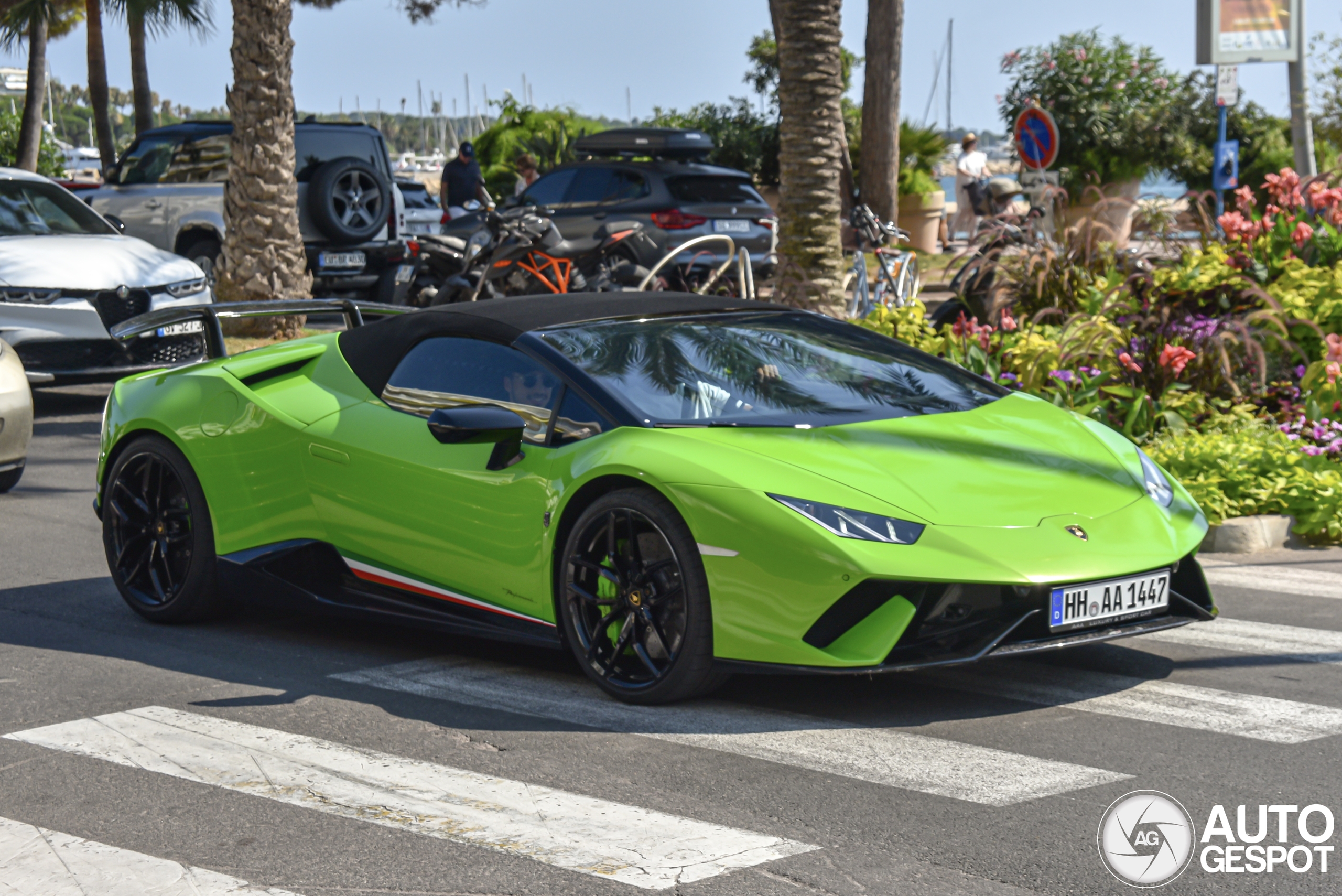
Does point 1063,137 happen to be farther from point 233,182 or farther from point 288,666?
point 288,666

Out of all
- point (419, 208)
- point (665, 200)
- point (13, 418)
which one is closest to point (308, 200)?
point (665, 200)

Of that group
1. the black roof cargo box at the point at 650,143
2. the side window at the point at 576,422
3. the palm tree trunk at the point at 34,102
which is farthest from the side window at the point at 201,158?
the palm tree trunk at the point at 34,102

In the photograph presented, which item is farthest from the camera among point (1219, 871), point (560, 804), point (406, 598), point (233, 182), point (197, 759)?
point (233, 182)

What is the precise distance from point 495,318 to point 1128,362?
4.53 m

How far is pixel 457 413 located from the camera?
17.5 ft

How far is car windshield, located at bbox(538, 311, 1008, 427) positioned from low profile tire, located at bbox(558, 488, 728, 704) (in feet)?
1.35

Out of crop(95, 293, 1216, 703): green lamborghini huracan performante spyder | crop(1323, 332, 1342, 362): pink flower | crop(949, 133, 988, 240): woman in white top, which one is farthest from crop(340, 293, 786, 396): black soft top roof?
crop(949, 133, 988, 240): woman in white top

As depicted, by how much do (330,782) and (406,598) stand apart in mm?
1356

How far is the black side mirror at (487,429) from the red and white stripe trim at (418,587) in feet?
1.56

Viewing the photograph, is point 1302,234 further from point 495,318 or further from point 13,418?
point 13,418

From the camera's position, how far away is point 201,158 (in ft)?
58.5

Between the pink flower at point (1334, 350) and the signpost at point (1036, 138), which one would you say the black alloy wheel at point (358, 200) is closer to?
the signpost at point (1036, 138)

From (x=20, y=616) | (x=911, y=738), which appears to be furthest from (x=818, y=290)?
(x=911, y=738)

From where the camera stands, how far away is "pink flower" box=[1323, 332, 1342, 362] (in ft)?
29.2
